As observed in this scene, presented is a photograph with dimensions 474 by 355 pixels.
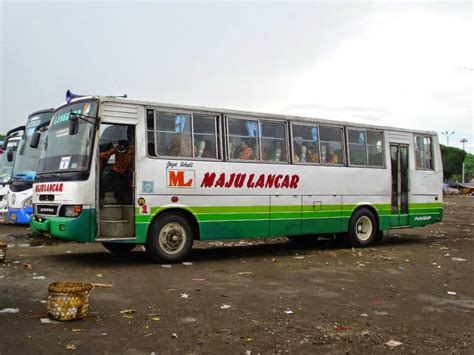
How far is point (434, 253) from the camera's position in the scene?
11.8 metres

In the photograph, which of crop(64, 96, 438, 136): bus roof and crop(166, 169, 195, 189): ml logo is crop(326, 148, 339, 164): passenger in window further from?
crop(166, 169, 195, 189): ml logo

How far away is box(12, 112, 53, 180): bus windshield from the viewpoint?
15614 millimetres

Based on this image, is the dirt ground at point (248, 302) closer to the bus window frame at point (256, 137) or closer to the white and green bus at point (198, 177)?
the white and green bus at point (198, 177)

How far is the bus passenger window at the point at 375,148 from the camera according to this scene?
12836 mm

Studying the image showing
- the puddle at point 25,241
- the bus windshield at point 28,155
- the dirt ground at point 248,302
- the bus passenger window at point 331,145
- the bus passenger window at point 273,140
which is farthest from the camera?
the bus windshield at point 28,155

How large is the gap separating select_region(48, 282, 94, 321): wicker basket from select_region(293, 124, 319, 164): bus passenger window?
6.66 m

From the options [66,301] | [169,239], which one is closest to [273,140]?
[169,239]

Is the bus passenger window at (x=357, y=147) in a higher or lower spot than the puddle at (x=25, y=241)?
higher

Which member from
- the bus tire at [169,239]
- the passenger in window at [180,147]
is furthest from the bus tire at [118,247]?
the passenger in window at [180,147]

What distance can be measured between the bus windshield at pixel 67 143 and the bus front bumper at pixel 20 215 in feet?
19.5

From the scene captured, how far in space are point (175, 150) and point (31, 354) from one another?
553cm

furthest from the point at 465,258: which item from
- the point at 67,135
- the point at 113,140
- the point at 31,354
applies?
the point at 31,354

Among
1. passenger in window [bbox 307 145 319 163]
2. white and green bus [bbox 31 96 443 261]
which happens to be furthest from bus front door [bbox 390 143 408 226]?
passenger in window [bbox 307 145 319 163]

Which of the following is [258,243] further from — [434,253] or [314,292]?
[314,292]
